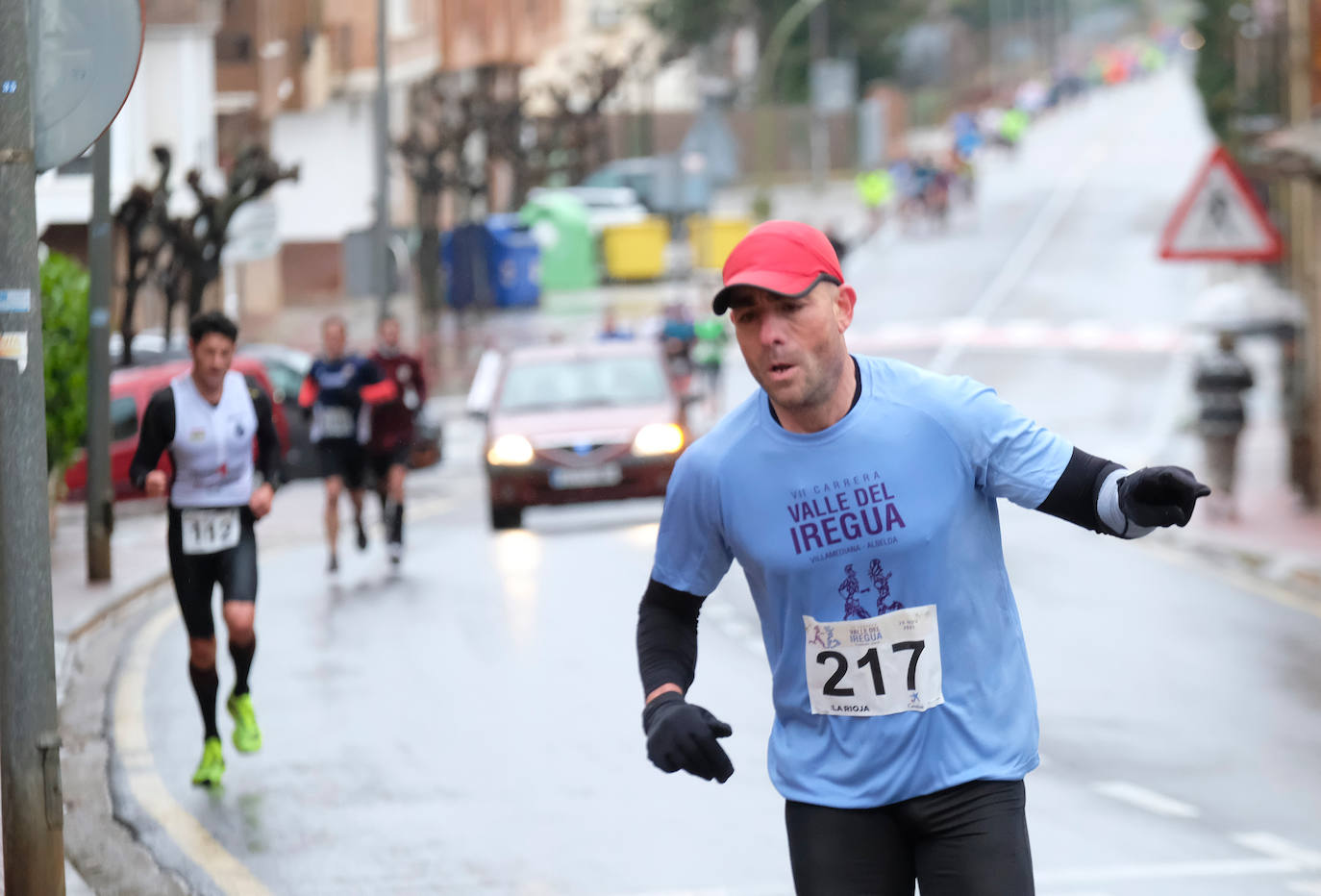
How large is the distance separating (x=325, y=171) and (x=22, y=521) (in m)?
41.2

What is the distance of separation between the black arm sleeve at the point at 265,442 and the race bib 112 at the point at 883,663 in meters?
5.50

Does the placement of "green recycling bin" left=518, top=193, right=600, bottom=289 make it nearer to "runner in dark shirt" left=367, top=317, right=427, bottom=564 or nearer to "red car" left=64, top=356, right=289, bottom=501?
"red car" left=64, top=356, right=289, bottom=501

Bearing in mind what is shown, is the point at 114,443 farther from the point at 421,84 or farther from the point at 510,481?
the point at 421,84

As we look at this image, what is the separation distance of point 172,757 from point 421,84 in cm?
4814

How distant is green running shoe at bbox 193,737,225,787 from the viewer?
9625mm

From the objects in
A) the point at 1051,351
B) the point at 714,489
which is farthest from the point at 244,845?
the point at 1051,351

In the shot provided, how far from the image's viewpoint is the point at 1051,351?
132 ft

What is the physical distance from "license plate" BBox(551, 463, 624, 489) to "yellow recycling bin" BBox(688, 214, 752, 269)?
33.3m

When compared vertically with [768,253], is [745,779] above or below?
below

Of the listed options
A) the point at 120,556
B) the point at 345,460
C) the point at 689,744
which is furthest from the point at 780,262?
the point at 120,556

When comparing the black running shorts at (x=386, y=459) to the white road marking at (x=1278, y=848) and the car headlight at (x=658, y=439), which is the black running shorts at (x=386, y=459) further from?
the white road marking at (x=1278, y=848)

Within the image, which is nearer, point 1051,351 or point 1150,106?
point 1051,351

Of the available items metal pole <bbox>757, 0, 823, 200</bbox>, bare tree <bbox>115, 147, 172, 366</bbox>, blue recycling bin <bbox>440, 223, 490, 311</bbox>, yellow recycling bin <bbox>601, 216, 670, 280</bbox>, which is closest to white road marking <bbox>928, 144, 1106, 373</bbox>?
yellow recycling bin <bbox>601, 216, 670, 280</bbox>

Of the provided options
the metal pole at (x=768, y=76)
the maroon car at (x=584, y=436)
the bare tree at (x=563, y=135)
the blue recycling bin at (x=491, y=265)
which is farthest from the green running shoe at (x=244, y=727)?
the metal pole at (x=768, y=76)
